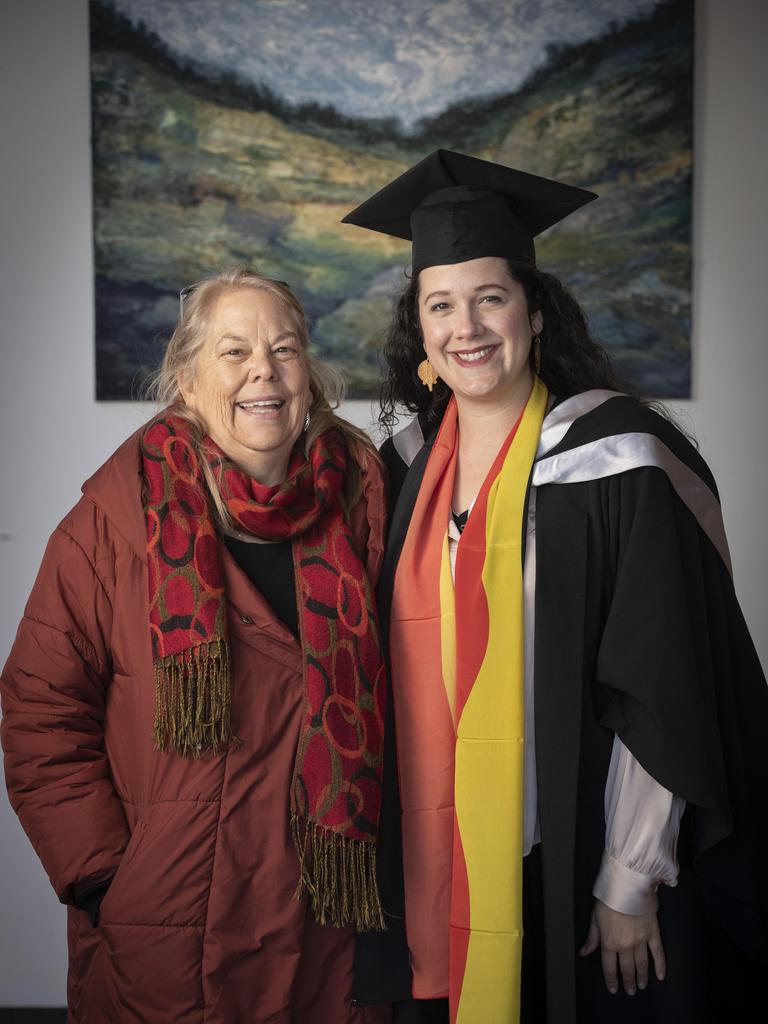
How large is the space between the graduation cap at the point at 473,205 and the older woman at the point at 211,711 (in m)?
0.34

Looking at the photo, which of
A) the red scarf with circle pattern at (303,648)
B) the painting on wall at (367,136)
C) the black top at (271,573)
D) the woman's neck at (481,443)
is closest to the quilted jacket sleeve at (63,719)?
the red scarf with circle pattern at (303,648)

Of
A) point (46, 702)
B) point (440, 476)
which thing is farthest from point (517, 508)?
point (46, 702)

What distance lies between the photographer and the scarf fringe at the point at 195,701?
165 centimetres

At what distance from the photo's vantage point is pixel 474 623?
1795 millimetres

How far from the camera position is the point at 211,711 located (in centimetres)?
165

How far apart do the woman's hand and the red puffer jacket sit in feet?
1.54

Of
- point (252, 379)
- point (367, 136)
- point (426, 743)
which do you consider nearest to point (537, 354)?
point (252, 379)

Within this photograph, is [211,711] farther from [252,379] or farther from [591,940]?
[591,940]

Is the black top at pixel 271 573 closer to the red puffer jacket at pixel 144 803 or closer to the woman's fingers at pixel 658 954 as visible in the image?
the red puffer jacket at pixel 144 803

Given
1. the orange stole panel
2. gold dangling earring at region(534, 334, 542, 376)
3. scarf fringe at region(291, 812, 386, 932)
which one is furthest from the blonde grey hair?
scarf fringe at region(291, 812, 386, 932)

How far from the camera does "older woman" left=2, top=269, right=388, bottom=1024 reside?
1.66 m

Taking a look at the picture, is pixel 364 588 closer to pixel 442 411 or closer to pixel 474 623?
pixel 474 623

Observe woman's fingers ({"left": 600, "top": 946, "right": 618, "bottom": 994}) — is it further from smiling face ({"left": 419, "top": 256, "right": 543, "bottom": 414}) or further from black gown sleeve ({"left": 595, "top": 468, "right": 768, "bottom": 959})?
smiling face ({"left": 419, "top": 256, "right": 543, "bottom": 414})

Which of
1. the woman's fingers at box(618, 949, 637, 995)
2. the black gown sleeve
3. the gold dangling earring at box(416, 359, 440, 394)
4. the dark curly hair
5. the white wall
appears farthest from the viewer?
the white wall
